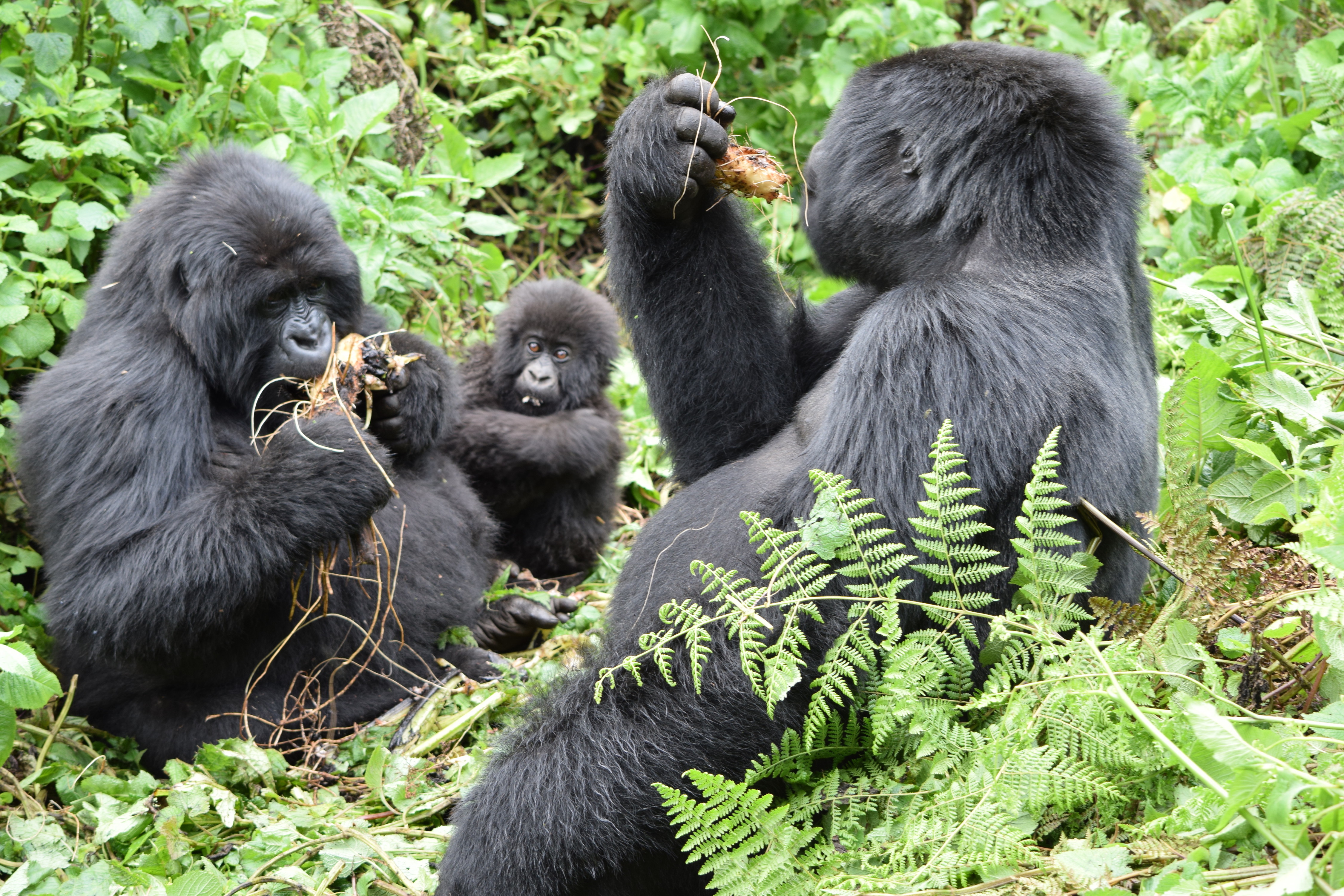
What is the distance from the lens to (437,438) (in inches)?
151

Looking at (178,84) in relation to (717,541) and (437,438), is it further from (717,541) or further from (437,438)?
(717,541)

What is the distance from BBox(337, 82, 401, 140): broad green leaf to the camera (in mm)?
4285

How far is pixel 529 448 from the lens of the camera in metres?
4.58

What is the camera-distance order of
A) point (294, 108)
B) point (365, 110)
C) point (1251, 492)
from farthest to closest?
1. point (365, 110)
2. point (294, 108)
3. point (1251, 492)

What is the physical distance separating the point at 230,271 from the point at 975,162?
Answer: 198 centimetres

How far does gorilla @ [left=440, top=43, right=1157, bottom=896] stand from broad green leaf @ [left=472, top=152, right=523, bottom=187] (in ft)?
7.11

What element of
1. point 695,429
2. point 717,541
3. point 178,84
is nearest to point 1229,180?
point 695,429

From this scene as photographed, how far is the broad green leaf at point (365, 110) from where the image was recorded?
429 centimetres

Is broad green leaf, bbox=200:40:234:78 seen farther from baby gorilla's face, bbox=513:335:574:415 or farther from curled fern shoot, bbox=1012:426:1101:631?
curled fern shoot, bbox=1012:426:1101:631

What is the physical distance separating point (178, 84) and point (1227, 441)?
351 centimetres

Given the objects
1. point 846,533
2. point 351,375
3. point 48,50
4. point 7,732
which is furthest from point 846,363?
point 48,50

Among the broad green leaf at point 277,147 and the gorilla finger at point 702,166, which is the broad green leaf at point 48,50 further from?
the gorilla finger at point 702,166

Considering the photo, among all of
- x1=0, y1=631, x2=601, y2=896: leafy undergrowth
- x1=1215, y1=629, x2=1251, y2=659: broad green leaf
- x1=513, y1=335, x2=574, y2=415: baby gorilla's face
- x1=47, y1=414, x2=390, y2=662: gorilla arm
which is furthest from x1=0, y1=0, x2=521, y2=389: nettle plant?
x1=1215, y1=629, x2=1251, y2=659: broad green leaf

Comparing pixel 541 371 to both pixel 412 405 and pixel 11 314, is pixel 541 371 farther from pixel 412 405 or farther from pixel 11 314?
pixel 11 314
